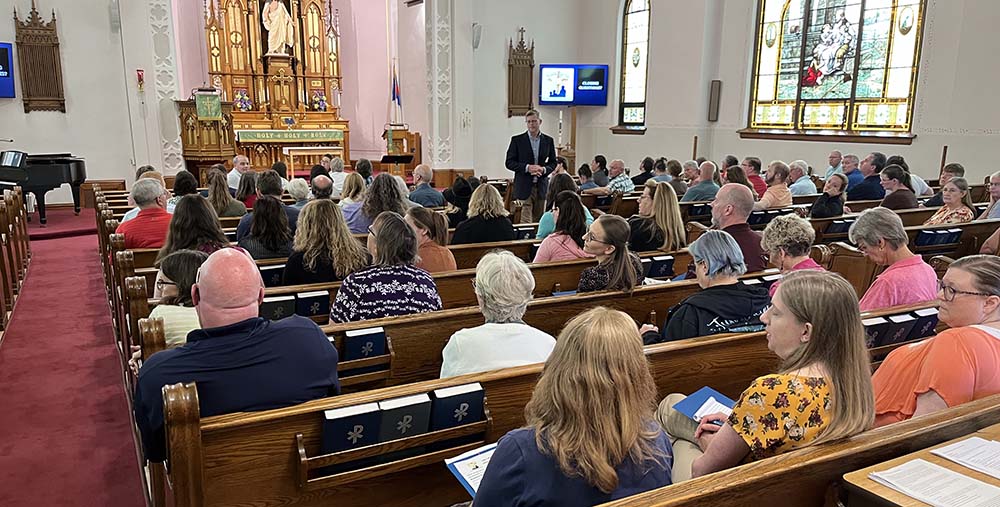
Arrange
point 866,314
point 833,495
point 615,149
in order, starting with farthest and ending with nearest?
point 615,149 < point 866,314 < point 833,495

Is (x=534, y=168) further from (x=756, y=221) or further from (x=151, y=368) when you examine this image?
(x=151, y=368)

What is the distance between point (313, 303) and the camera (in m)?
3.08

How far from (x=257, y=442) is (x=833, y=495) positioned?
1348mm

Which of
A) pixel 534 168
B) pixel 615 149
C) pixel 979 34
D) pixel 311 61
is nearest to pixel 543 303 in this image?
pixel 534 168

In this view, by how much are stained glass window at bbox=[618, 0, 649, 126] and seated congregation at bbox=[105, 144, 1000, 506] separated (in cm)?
892

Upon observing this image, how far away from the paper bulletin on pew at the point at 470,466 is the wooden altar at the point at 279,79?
38.9 feet

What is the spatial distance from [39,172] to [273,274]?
6.11 metres

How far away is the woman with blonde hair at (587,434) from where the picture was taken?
125 cm

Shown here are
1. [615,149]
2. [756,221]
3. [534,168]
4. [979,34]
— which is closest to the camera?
[756,221]

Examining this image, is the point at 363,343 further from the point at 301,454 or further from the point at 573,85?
the point at 573,85

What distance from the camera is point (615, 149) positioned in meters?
13.1

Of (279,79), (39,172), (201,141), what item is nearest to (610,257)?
(39,172)

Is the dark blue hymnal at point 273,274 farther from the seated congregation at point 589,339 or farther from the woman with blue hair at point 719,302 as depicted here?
the woman with blue hair at point 719,302

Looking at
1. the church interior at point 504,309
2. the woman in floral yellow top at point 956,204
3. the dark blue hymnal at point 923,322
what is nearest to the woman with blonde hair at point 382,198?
the church interior at point 504,309
